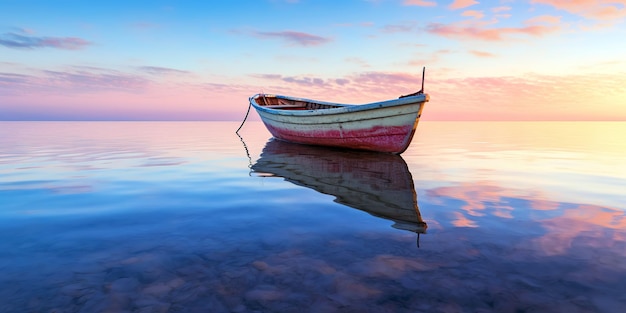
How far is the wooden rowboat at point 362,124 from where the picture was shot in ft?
38.2

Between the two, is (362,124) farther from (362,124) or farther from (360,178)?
(360,178)

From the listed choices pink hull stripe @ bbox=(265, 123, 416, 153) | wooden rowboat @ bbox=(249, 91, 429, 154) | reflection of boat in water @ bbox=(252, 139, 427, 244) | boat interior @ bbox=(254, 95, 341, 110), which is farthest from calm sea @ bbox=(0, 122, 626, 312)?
boat interior @ bbox=(254, 95, 341, 110)

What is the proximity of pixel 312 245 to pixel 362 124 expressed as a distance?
30.7 ft

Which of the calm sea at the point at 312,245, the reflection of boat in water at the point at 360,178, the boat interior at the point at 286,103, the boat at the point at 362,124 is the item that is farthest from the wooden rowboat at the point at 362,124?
the calm sea at the point at 312,245

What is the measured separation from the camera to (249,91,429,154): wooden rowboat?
1163cm

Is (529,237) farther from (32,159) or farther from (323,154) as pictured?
(32,159)

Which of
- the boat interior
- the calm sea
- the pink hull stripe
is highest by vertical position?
the boat interior

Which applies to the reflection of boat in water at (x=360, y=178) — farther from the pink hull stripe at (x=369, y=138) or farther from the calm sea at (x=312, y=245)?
the pink hull stripe at (x=369, y=138)

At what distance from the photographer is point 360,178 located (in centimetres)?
842

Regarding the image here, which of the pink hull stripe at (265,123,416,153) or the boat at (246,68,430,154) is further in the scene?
the pink hull stripe at (265,123,416,153)

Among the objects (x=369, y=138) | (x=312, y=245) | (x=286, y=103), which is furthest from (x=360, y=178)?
(x=286, y=103)

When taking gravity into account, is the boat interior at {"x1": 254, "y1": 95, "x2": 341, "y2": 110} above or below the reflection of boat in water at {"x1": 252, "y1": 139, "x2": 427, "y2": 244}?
above

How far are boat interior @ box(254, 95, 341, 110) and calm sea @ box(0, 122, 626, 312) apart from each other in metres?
12.0

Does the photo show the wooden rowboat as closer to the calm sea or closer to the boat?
the boat
